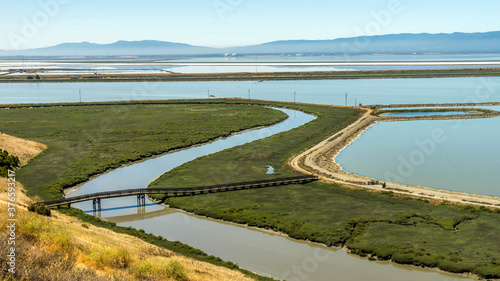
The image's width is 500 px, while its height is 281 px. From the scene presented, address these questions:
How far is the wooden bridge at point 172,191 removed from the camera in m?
54.2

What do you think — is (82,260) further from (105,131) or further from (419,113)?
(419,113)

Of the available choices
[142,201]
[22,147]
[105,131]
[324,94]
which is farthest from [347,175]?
[324,94]

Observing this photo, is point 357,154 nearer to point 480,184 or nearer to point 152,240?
point 480,184

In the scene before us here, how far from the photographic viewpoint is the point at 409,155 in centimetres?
7800

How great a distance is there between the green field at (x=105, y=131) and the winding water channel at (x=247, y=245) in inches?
204

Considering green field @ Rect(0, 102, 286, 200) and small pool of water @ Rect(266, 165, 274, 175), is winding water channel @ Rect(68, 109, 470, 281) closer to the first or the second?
green field @ Rect(0, 102, 286, 200)

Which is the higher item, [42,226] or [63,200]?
[42,226]

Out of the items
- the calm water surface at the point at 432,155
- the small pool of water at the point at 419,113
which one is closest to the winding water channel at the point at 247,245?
the calm water surface at the point at 432,155

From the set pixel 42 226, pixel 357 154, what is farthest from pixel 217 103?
pixel 42 226

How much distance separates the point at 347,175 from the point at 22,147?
52723 mm

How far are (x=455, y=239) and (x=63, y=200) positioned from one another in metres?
41.0

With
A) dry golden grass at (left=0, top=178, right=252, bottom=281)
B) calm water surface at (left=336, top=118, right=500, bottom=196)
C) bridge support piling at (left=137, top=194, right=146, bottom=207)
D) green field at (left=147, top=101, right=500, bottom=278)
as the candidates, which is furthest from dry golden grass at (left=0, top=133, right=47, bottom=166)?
calm water surface at (left=336, top=118, right=500, bottom=196)

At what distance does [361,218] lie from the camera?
4916 cm

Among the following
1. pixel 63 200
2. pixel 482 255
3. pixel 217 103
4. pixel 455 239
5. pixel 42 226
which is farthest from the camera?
pixel 217 103
